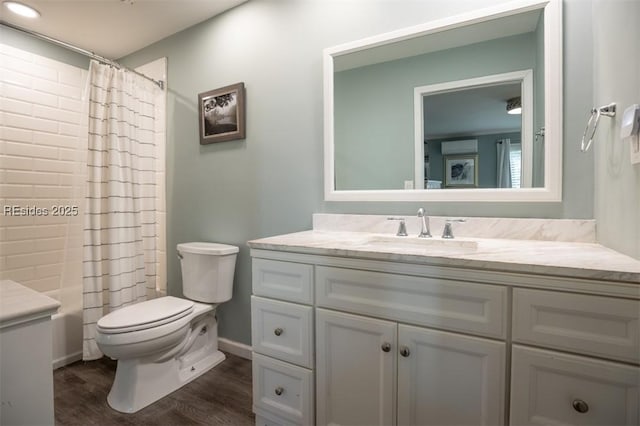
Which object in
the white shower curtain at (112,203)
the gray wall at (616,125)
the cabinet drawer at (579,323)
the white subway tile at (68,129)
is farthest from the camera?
the white subway tile at (68,129)

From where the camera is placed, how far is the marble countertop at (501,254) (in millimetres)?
852

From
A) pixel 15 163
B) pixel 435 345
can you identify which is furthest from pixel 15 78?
pixel 435 345

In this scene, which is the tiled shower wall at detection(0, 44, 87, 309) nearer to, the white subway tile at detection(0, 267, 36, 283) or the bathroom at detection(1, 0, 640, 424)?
the white subway tile at detection(0, 267, 36, 283)

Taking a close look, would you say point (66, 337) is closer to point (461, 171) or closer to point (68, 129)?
point (68, 129)

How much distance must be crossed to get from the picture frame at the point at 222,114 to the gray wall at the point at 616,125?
5.94ft

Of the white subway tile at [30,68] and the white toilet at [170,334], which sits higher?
the white subway tile at [30,68]

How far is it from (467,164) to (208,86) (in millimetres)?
1818

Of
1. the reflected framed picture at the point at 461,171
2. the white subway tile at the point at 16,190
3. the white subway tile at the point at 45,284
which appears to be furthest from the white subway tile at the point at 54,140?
the reflected framed picture at the point at 461,171

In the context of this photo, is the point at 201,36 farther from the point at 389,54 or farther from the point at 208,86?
the point at 389,54

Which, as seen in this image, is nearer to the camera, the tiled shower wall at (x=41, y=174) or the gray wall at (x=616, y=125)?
the gray wall at (x=616, y=125)

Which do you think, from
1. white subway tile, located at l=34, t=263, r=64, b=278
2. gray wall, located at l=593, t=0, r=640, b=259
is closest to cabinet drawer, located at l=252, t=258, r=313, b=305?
gray wall, located at l=593, t=0, r=640, b=259

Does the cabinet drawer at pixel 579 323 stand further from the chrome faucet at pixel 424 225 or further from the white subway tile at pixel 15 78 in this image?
the white subway tile at pixel 15 78

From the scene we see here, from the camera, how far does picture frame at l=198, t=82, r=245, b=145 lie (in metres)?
2.10

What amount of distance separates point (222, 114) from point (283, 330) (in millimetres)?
1538
